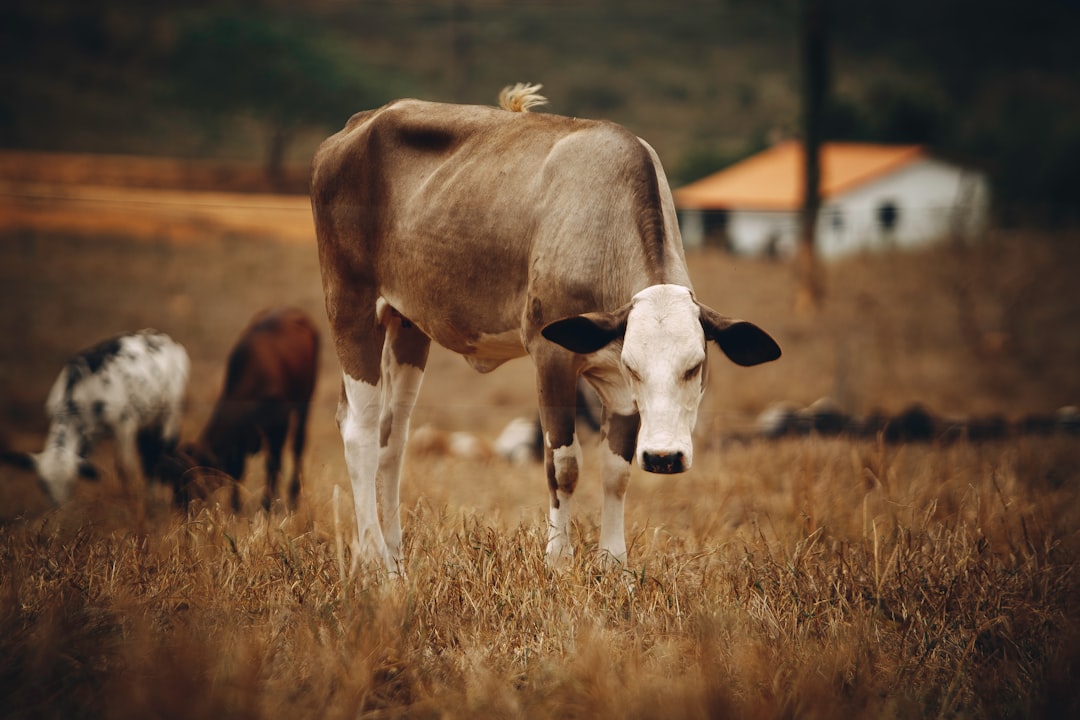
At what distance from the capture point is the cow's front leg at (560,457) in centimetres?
417

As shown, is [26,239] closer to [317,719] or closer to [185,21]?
[185,21]

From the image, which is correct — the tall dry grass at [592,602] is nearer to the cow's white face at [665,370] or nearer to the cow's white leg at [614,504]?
the cow's white leg at [614,504]

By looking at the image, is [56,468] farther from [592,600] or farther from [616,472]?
[592,600]

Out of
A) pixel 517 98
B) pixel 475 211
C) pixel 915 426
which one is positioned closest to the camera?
pixel 475 211

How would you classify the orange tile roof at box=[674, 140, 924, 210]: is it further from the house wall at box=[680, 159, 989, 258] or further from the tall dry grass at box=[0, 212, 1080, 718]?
the tall dry grass at box=[0, 212, 1080, 718]

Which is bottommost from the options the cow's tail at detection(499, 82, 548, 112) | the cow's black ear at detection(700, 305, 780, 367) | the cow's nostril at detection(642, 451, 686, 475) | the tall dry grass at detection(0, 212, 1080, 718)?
the tall dry grass at detection(0, 212, 1080, 718)

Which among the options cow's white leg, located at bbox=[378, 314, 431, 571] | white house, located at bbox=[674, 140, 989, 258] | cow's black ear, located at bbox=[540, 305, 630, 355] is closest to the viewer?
cow's black ear, located at bbox=[540, 305, 630, 355]

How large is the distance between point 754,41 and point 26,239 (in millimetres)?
39318

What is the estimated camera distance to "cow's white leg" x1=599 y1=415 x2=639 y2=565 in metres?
4.28

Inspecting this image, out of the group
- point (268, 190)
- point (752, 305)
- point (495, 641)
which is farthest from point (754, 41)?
point (495, 641)

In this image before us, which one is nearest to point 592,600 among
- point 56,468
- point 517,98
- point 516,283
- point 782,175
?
point 516,283

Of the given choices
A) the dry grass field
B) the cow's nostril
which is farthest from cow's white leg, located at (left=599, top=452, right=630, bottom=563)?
the cow's nostril

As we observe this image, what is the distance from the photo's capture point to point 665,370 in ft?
11.6

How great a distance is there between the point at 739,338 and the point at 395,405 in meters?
2.14
